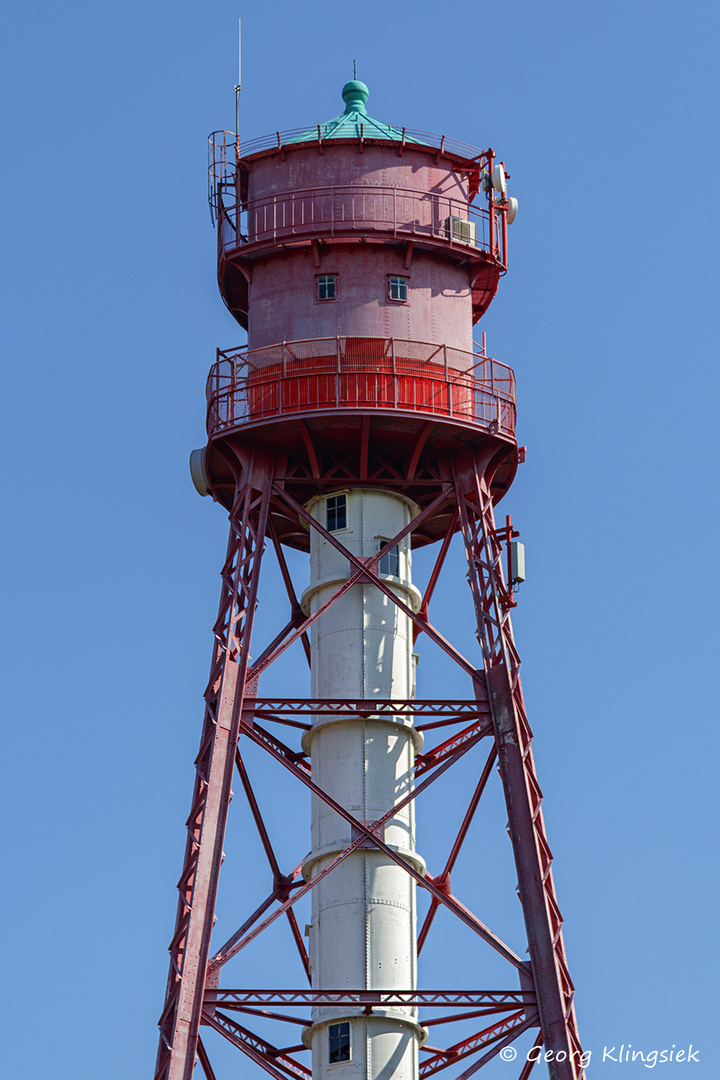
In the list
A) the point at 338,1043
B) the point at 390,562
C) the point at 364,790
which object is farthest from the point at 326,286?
the point at 338,1043

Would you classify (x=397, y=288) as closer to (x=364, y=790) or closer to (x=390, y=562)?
(x=390, y=562)

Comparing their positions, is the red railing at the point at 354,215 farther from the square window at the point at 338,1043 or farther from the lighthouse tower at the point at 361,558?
the square window at the point at 338,1043

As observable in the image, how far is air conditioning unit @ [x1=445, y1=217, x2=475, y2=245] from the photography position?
5828 centimetres

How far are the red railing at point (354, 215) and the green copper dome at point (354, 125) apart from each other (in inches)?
66.3

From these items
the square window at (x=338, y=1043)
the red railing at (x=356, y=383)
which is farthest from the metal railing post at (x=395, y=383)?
the square window at (x=338, y=1043)

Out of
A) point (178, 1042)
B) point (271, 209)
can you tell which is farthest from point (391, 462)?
point (178, 1042)

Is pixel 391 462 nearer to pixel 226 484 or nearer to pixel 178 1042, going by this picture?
pixel 226 484

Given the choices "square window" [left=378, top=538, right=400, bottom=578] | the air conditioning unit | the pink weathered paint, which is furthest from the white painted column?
the air conditioning unit

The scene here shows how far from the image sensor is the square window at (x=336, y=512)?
5741 centimetres

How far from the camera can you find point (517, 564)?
56219 millimetres

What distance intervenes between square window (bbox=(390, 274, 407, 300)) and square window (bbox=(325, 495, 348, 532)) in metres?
5.00

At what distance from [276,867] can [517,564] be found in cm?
941

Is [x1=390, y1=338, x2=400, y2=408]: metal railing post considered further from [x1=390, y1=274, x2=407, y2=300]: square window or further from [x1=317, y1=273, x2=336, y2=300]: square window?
[x1=317, y1=273, x2=336, y2=300]: square window

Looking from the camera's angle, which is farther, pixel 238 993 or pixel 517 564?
pixel 517 564
